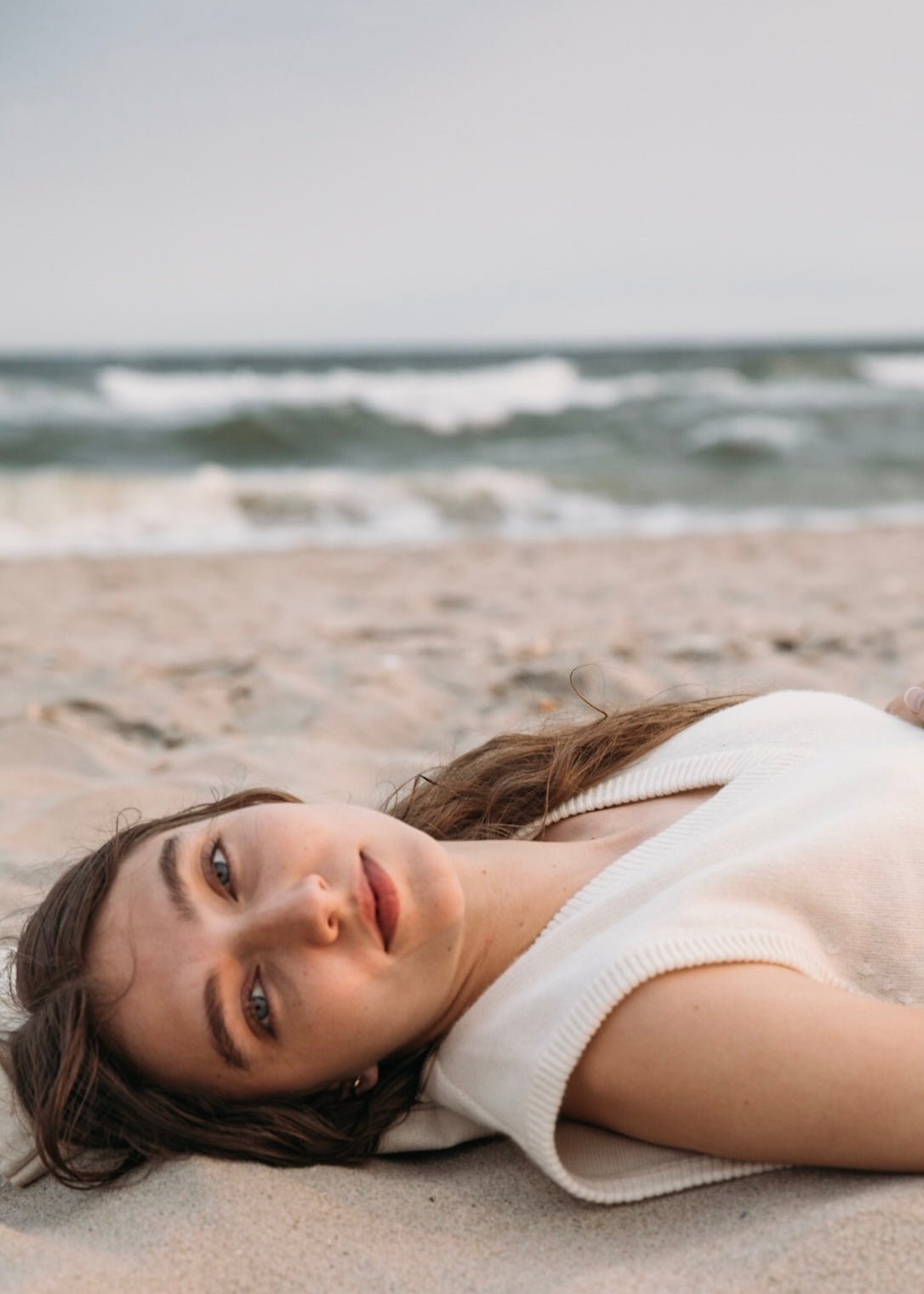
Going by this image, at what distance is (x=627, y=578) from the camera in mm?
7336

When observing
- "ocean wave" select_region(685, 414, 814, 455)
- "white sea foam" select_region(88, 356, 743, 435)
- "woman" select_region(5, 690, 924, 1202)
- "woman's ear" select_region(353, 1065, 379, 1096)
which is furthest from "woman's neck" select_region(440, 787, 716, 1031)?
"white sea foam" select_region(88, 356, 743, 435)

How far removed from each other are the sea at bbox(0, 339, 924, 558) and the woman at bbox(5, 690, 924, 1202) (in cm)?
746

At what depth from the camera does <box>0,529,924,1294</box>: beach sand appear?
65.6 inches

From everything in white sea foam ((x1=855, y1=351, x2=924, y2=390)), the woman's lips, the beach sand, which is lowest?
white sea foam ((x1=855, y1=351, x2=924, y2=390))

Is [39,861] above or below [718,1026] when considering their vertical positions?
below

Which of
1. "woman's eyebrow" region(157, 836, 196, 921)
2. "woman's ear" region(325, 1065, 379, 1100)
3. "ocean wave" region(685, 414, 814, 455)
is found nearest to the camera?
"woman's eyebrow" region(157, 836, 196, 921)

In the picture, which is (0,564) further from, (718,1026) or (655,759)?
(718,1026)

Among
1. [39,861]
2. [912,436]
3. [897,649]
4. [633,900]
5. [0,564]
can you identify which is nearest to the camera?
[633,900]

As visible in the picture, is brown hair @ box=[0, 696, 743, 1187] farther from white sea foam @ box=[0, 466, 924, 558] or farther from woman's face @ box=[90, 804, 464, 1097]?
white sea foam @ box=[0, 466, 924, 558]

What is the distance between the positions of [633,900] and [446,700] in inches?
90.4

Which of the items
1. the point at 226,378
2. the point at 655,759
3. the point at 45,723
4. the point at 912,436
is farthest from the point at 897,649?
the point at 226,378

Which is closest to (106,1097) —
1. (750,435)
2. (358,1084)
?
(358,1084)

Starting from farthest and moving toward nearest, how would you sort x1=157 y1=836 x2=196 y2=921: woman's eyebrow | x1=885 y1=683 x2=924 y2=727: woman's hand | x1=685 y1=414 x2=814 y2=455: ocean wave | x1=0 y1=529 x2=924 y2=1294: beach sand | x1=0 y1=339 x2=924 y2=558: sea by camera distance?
x1=685 y1=414 x2=814 y2=455: ocean wave < x1=0 y1=339 x2=924 y2=558: sea < x1=885 y1=683 x2=924 y2=727: woman's hand < x1=157 y1=836 x2=196 y2=921: woman's eyebrow < x1=0 y1=529 x2=924 y2=1294: beach sand

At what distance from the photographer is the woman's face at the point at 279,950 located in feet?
6.07
